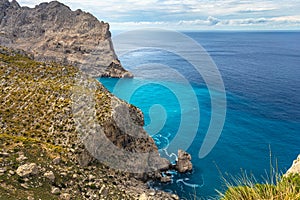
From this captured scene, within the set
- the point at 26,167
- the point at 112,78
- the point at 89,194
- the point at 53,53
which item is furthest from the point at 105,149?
the point at 53,53

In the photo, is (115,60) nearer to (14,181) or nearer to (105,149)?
(105,149)

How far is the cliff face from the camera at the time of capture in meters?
134

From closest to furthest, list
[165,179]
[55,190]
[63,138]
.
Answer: [55,190]
[63,138]
[165,179]

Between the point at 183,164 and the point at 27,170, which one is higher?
the point at 27,170

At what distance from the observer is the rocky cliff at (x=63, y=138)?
89.8ft

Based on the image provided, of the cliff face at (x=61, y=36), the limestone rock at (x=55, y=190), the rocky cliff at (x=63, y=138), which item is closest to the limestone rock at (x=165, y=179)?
the rocky cliff at (x=63, y=138)

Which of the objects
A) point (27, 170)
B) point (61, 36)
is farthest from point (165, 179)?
point (61, 36)

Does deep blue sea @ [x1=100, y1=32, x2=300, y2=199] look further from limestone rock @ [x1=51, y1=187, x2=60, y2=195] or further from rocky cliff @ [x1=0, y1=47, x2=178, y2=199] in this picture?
limestone rock @ [x1=51, y1=187, x2=60, y2=195]

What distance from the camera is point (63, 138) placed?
35.6 m

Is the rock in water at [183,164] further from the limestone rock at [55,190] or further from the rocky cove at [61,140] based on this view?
the limestone rock at [55,190]

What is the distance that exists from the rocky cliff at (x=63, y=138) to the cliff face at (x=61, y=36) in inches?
3237

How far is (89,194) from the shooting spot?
29.2m

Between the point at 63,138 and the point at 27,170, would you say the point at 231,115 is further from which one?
the point at 27,170

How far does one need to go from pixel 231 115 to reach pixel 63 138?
47798 millimetres
